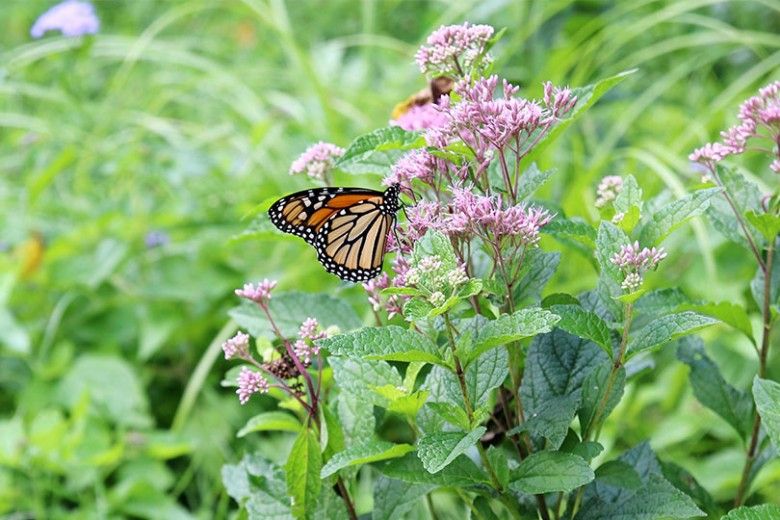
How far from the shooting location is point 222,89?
103 inches

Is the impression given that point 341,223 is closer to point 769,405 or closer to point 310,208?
point 310,208

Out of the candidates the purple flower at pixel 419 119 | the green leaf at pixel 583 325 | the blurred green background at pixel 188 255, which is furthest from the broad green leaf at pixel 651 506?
the blurred green background at pixel 188 255

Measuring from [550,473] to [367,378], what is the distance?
0.16 meters

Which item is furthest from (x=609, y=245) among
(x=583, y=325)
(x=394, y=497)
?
(x=394, y=497)

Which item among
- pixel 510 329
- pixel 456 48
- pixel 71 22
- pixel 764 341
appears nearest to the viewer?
pixel 510 329

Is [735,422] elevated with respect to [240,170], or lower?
lower

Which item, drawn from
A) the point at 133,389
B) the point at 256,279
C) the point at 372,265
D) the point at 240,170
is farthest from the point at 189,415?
the point at 372,265

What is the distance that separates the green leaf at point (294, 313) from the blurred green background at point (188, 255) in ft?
2.16

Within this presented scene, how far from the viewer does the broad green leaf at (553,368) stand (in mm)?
764

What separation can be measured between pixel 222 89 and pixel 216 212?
0.57m

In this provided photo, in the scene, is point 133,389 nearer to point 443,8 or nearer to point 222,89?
point 222,89

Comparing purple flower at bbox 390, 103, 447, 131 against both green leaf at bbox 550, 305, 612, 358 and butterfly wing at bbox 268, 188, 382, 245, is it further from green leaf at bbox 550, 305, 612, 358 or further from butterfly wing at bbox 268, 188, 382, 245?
green leaf at bbox 550, 305, 612, 358

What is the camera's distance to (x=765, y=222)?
2.48 feet

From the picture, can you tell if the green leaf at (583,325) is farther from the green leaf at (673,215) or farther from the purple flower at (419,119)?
the purple flower at (419,119)
